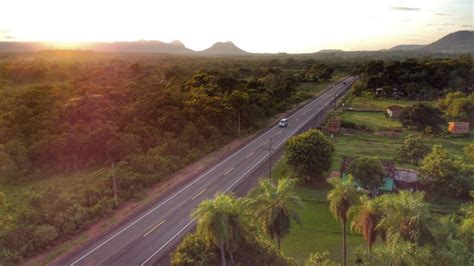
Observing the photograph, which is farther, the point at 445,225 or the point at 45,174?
the point at 45,174

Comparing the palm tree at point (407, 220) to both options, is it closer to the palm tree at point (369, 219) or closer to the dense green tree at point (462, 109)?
→ the palm tree at point (369, 219)

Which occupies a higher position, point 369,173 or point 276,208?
point 276,208

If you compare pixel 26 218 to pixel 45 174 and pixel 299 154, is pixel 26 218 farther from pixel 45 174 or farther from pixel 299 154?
pixel 299 154

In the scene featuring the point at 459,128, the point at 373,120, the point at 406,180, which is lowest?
the point at 373,120

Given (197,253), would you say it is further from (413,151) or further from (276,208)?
(413,151)

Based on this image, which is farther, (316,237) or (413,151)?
(413,151)

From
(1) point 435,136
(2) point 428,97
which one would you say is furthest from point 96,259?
(2) point 428,97

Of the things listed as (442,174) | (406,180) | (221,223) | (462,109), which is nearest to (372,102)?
(462,109)
